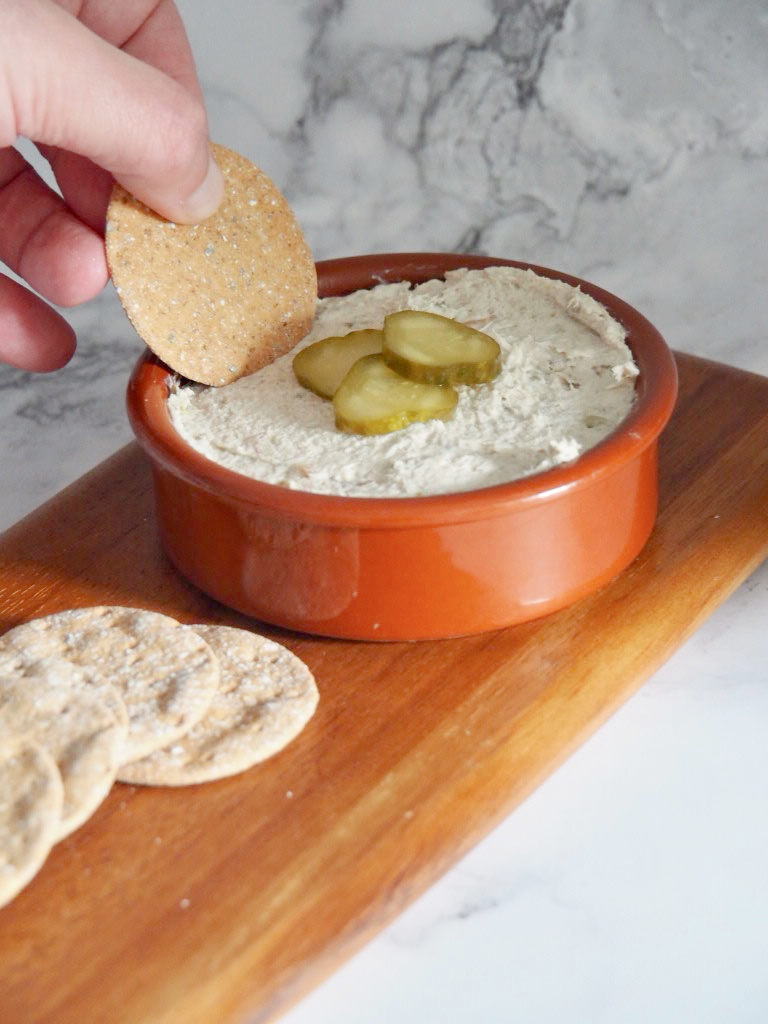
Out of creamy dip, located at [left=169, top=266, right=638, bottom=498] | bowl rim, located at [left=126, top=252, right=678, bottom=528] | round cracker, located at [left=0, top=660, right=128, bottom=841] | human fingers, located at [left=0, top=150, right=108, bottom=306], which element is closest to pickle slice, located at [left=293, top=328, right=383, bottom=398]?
creamy dip, located at [left=169, top=266, right=638, bottom=498]

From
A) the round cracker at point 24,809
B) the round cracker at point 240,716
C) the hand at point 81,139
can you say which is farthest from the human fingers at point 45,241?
the round cracker at point 24,809

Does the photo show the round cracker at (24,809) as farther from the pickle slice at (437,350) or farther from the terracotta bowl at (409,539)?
the pickle slice at (437,350)

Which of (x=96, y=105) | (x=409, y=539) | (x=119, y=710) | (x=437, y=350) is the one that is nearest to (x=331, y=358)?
(x=437, y=350)

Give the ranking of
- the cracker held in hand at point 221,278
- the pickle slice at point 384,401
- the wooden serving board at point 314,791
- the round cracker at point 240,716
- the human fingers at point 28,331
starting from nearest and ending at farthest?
the wooden serving board at point 314,791 → the round cracker at point 240,716 → the pickle slice at point 384,401 → the cracker held in hand at point 221,278 → the human fingers at point 28,331

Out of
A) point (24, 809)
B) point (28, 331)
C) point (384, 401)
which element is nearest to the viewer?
point (24, 809)

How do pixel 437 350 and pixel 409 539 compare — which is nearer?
pixel 409 539

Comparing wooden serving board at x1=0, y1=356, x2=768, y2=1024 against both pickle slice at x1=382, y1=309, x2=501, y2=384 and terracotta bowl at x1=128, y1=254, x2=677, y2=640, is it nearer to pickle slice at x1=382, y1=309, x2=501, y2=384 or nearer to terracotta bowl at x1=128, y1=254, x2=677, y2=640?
terracotta bowl at x1=128, y1=254, x2=677, y2=640

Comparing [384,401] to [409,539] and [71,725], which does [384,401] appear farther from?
[71,725]
